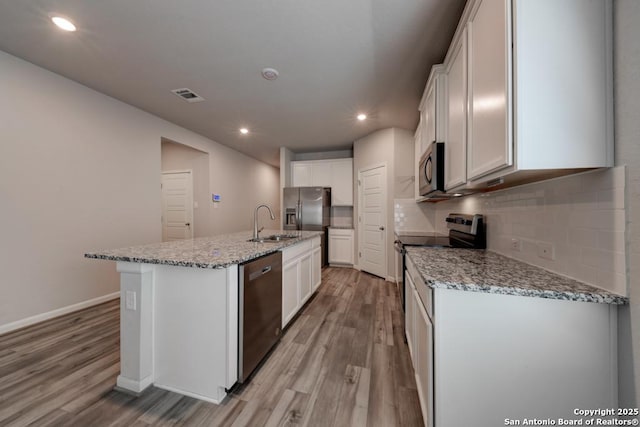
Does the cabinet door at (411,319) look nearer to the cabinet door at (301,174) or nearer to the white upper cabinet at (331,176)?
the white upper cabinet at (331,176)

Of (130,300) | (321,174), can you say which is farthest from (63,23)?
(321,174)

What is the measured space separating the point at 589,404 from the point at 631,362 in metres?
0.23

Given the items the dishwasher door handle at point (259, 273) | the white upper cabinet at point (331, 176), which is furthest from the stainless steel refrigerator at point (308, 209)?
the dishwasher door handle at point (259, 273)

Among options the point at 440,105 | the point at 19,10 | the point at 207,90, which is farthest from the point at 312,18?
the point at 19,10

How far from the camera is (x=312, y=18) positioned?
1.70m

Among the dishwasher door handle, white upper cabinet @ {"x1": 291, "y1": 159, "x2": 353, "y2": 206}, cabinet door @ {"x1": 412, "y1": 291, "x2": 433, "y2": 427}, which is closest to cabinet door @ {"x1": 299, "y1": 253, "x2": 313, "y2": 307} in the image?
the dishwasher door handle

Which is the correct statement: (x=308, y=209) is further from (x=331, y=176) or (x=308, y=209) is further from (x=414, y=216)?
(x=414, y=216)

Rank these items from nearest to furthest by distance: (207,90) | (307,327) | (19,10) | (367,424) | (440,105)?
1. (367,424)
2. (19,10)
3. (440,105)
4. (307,327)
5. (207,90)

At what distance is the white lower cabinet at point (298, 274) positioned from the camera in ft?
6.99

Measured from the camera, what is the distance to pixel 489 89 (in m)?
1.06

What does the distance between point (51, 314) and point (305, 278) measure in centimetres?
270

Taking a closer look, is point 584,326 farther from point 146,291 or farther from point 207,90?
point 207,90

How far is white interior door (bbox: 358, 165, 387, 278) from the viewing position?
3.92 meters

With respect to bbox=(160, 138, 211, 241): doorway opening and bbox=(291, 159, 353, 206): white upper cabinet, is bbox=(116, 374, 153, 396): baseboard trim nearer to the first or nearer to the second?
bbox=(160, 138, 211, 241): doorway opening
